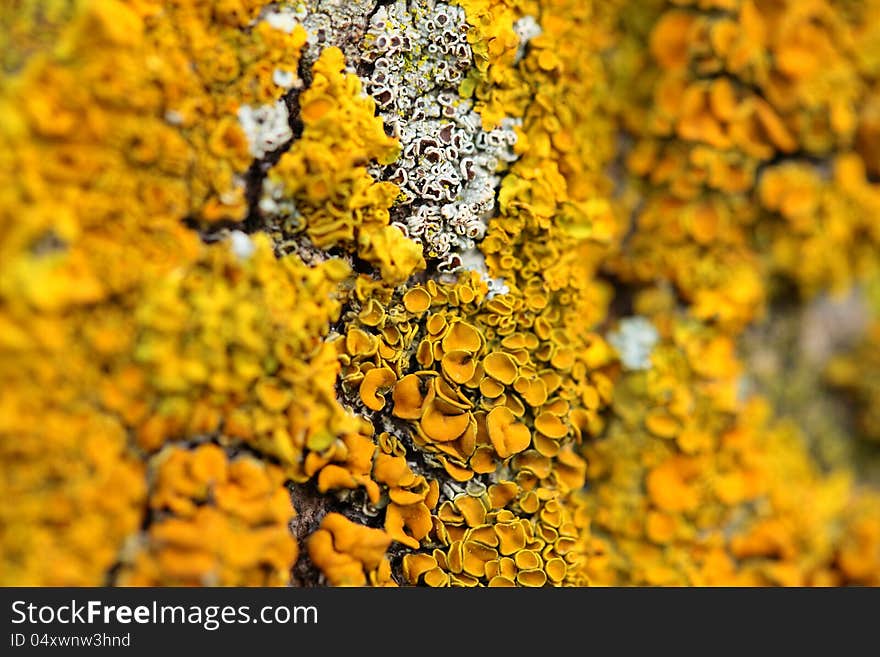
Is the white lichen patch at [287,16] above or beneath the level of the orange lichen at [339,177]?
above

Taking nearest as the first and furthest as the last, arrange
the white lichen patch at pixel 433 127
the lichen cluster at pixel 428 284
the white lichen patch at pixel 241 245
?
the lichen cluster at pixel 428 284 < the white lichen patch at pixel 241 245 < the white lichen patch at pixel 433 127

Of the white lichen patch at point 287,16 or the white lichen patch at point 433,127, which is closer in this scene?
the white lichen patch at point 287,16

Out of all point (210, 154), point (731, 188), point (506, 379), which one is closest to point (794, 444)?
point (731, 188)

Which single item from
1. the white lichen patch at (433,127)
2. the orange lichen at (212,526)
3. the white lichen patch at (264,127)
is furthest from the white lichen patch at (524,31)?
the orange lichen at (212,526)

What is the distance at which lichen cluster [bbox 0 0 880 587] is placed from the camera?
0.95 metres

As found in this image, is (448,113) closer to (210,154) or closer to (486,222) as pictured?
(486,222)

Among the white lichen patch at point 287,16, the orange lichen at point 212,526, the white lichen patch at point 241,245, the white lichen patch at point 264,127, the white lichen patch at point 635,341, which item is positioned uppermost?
the white lichen patch at point 287,16

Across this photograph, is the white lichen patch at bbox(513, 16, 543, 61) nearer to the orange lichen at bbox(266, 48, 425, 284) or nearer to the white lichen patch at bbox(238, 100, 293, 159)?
the orange lichen at bbox(266, 48, 425, 284)

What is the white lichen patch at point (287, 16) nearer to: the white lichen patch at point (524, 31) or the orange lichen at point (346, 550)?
the white lichen patch at point (524, 31)

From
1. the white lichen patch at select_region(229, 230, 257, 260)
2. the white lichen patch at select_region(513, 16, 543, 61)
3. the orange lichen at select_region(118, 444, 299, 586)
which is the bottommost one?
the orange lichen at select_region(118, 444, 299, 586)

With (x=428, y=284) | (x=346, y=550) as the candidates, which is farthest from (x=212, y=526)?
(x=428, y=284)

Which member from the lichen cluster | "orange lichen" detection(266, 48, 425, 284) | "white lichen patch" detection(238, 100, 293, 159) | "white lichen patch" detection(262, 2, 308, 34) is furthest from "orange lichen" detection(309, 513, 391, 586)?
"white lichen patch" detection(262, 2, 308, 34)

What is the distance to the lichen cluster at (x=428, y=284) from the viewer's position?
95 centimetres
